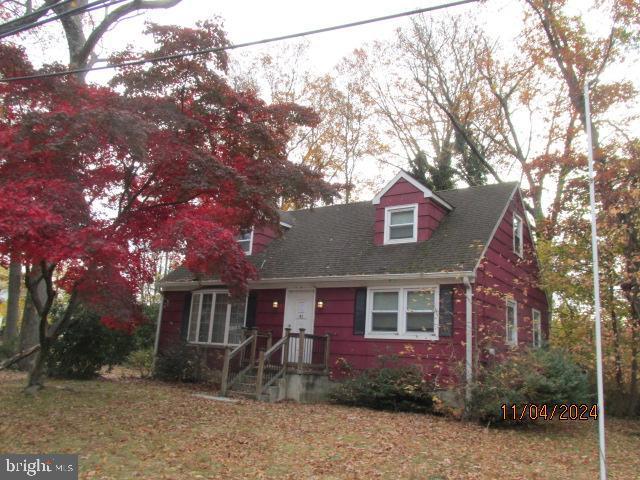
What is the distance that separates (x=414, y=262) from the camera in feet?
43.2

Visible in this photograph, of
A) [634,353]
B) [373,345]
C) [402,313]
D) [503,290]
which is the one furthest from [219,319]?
[634,353]

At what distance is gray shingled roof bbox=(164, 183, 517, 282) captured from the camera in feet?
42.8

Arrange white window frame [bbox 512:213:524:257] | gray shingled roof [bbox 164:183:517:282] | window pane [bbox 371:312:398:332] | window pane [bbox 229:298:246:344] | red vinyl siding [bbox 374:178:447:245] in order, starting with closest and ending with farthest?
gray shingled roof [bbox 164:183:517:282] → window pane [bbox 371:312:398:332] → red vinyl siding [bbox 374:178:447:245] → white window frame [bbox 512:213:524:257] → window pane [bbox 229:298:246:344]

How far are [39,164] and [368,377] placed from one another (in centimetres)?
782

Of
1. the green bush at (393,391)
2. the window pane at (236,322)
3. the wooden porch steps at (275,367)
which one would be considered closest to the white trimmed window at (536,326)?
the green bush at (393,391)

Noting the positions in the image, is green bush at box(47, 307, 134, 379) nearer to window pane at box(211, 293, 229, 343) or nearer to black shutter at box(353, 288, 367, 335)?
window pane at box(211, 293, 229, 343)

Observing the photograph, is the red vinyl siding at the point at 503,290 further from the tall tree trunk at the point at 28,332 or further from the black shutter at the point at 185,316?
the tall tree trunk at the point at 28,332

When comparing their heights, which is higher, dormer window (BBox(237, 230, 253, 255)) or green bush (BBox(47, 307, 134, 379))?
dormer window (BBox(237, 230, 253, 255))

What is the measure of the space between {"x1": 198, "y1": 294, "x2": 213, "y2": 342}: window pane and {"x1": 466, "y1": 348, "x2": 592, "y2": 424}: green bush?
876 cm

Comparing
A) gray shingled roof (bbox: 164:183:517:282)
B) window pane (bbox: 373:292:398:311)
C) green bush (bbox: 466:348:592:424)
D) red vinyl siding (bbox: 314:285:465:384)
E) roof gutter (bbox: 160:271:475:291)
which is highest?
gray shingled roof (bbox: 164:183:517:282)

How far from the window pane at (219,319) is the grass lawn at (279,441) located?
464 cm

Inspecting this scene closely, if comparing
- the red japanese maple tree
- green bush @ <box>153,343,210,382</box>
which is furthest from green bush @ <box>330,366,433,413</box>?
green bush @ <box>153,343,210,382</box>

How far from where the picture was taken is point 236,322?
15.9m

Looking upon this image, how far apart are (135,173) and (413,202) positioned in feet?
23.5
